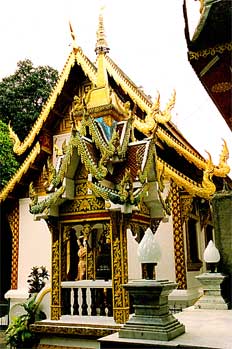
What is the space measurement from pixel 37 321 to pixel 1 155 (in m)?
4.60

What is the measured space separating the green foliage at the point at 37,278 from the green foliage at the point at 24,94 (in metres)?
6.18

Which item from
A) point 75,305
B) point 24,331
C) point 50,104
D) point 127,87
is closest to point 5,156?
point 50,104

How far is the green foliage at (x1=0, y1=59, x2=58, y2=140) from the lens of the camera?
13.3 metres

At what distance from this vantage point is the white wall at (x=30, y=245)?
8828 millimetres

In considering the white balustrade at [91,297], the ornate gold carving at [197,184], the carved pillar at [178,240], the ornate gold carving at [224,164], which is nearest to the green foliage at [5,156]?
the ornate gold carving at [197,184]

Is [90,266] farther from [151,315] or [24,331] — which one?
[151,315]

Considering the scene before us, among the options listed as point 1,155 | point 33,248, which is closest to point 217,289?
point 33,248

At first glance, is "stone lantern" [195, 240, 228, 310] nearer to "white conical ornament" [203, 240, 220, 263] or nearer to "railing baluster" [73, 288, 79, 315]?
"white conical ornament" [203, 240, 220, 263]

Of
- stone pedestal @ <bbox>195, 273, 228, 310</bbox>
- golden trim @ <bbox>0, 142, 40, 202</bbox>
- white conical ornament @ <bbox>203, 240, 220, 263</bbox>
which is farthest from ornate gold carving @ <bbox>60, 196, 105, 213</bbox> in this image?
golden trim @ <bbox>0, 142, 40, 202</bbox>

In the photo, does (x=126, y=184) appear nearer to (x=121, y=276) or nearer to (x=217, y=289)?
(x=121, y=276)

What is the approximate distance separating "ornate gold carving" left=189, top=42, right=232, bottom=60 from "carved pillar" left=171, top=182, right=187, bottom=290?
472 cm

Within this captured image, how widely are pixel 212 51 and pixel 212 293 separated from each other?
2.95 m

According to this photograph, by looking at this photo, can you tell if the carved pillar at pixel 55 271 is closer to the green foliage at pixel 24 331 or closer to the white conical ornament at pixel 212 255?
the green foliage at pixel 24 331

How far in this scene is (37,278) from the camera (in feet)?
25.7
